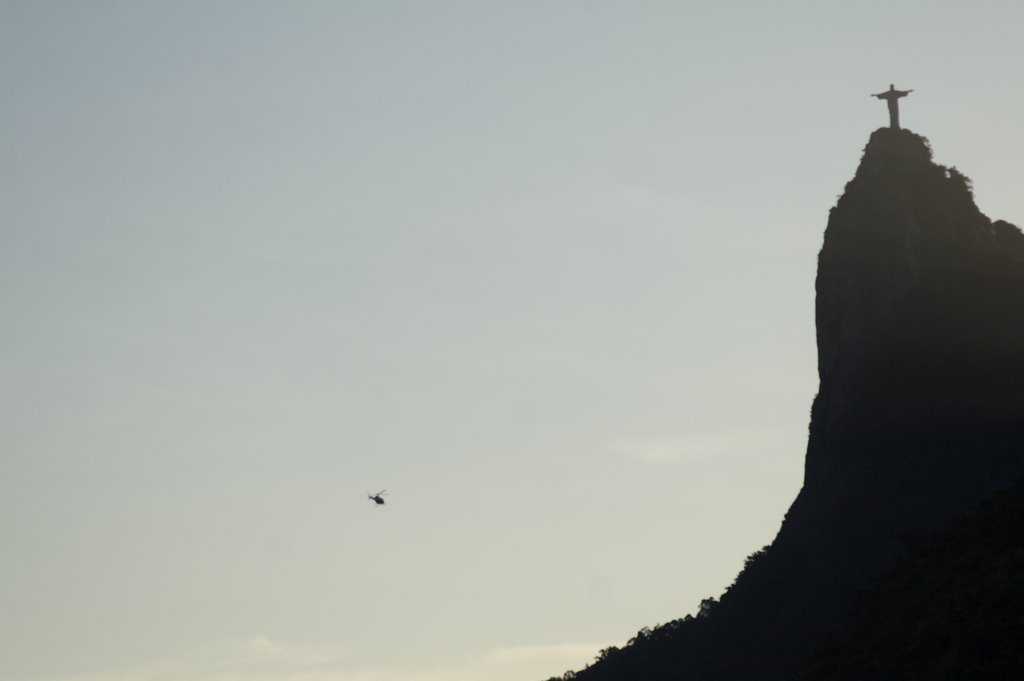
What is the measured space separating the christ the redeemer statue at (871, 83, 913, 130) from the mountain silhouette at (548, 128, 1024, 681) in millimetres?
1000

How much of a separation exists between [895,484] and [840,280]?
1764cm

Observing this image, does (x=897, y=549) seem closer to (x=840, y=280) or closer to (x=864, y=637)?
(x=840, y=280)

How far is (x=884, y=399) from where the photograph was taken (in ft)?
354

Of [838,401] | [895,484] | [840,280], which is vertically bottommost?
[895,484]

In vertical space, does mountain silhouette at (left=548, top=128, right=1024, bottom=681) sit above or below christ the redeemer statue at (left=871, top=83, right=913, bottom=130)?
below

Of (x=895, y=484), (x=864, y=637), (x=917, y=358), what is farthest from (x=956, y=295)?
(x=864, y=637)

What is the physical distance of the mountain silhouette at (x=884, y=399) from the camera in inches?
3907

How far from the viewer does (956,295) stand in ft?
357

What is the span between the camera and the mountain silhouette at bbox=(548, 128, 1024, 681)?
99250 millimetres

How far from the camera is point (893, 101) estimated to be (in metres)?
113

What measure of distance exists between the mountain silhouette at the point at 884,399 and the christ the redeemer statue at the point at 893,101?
3.28ft

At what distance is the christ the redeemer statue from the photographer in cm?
11288

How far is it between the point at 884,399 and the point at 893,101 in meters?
20.4

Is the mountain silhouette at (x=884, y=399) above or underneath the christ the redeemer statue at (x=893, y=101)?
underneath
